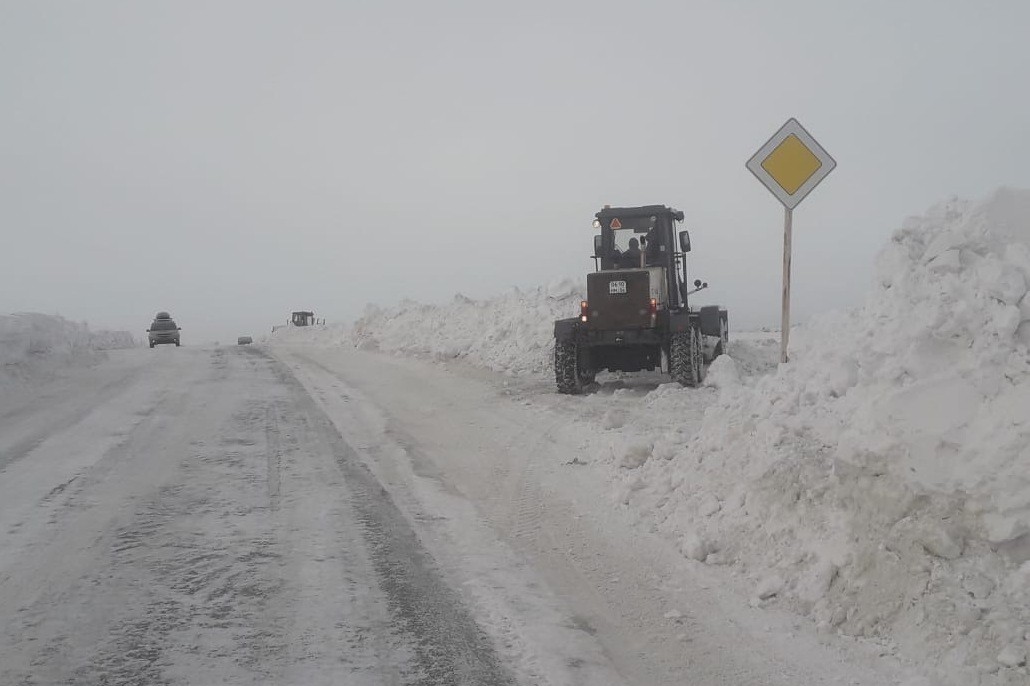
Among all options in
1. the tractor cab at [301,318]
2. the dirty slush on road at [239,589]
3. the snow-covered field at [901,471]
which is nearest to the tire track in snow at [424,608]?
the dirty slush on road at [239,589]

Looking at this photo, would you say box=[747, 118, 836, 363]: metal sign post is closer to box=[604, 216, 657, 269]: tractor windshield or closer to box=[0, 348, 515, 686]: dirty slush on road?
box=[0, 348, 515, 686]: dirty slush on road

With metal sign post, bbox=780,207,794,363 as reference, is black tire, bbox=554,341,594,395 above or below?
below

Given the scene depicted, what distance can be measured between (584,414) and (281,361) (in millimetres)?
10426

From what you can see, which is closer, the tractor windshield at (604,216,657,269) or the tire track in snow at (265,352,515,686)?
the tire track in snow at (265,352,515,686)

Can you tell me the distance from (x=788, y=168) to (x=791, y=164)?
4 cm

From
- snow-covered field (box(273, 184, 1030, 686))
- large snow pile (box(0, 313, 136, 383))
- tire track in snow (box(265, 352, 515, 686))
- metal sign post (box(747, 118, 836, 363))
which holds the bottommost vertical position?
tire track in snow (box(265, 352, 515, 686))

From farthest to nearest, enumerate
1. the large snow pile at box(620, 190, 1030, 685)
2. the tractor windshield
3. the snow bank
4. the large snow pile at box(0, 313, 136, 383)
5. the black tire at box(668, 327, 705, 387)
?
the snow bank, the tractor windshield, the large snow pile at box(0, 313, 136, 383), the black tire at box(668, 327, 705, 387), the large snow pile at box(620, 190, 1030, 685)

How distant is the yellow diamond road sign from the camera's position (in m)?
6.39

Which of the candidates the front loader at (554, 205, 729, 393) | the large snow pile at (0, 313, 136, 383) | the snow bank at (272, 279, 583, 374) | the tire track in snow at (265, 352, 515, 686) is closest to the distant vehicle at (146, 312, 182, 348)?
the snow bank at (272, 279, 583, 374)

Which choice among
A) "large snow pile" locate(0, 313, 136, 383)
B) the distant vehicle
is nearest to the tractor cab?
the distant vehicle

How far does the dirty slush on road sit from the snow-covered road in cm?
1

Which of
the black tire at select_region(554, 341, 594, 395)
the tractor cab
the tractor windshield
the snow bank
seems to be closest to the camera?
the black tire at select_region(554, 341, 594, 395)

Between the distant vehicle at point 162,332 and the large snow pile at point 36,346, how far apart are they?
17.3 metres

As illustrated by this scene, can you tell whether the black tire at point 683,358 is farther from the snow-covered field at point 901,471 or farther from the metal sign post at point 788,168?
the snow-covered field at point 901,471
